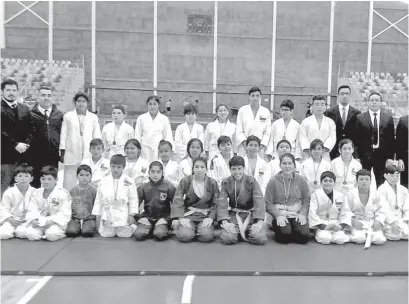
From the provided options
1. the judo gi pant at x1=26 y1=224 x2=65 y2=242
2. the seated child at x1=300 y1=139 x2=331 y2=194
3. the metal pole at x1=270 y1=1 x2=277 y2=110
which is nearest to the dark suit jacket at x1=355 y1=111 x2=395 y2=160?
the seated child at x1=300 y1=139 x2=331 y2=194

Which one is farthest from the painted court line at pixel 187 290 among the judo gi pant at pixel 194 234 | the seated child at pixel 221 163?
the seated child at pixel 221 163

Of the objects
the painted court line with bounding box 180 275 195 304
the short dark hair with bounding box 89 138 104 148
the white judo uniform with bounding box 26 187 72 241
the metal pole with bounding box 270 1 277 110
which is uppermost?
the metal pole with bounding box 270 1 277 110

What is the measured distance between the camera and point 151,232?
513cm

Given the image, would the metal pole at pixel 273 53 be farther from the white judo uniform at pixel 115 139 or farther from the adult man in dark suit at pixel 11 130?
the adult man in dark suit at pixel 11 130

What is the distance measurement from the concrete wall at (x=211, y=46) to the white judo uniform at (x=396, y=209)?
12.5m

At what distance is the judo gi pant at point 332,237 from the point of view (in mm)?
4902

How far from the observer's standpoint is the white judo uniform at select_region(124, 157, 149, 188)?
227 inches

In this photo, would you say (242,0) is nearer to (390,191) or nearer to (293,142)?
(293,142)

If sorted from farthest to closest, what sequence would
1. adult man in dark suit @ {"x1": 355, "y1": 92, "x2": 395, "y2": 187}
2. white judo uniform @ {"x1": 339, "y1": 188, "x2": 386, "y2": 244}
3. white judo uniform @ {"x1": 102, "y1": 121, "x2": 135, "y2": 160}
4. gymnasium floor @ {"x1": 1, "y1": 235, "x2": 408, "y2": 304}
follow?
white judo uniform @ {"x1": 102, "y1": 121, "x2": 135, "y2": 160} → adult man in dark suit @ {"x1": 355, "y1": 92, "x2": 395, "y2": 187} → white judo uniform @ {"x1": 339, "y1": 188, "x2": 386, "y2": 244} → gymnasium floor @ {"x1": 1, "y1": 235, "x2": 408, "y2": 304}

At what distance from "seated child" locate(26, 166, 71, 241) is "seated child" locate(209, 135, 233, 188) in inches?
73.2

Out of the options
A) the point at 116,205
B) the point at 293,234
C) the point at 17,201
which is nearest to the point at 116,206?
the point at 116,205

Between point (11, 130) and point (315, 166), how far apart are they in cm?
392

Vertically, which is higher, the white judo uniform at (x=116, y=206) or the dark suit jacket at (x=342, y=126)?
the dark suit jacket at (x=342, y=126)

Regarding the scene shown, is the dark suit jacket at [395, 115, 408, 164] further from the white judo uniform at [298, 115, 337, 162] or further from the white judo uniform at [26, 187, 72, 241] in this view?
the white judo uniform at [26, 187, 72, 241]
